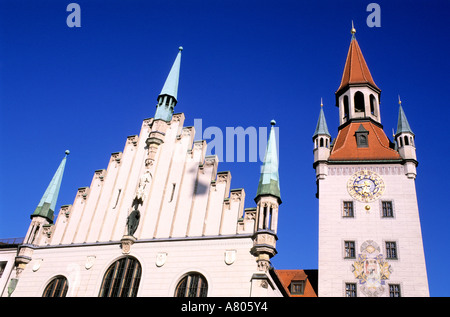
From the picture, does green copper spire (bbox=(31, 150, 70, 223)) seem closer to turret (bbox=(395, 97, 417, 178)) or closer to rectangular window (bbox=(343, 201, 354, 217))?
rectangular window (bbox=(343, 201, 354, 217))

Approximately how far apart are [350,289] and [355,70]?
23.2 meters

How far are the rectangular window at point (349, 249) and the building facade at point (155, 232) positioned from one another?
32.0 feet

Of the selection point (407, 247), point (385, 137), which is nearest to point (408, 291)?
point (407, 247)

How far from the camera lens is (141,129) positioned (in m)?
23.5

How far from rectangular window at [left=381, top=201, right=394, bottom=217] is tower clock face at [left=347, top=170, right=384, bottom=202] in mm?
713

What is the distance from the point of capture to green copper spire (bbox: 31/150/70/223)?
72.7 feet

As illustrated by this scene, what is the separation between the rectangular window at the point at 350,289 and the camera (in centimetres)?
2688

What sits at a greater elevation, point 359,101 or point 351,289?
point 359,101

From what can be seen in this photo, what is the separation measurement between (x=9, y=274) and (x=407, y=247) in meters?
24.0

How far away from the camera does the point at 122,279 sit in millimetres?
18391

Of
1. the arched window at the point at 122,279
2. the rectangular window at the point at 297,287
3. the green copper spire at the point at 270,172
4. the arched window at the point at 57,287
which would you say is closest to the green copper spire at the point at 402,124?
the rectangular window at the point at 297,287

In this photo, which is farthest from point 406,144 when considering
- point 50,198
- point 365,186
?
point 50,198

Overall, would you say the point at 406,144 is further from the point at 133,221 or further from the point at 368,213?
the point at 133,221

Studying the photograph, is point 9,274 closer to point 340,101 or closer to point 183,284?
point 183,284
